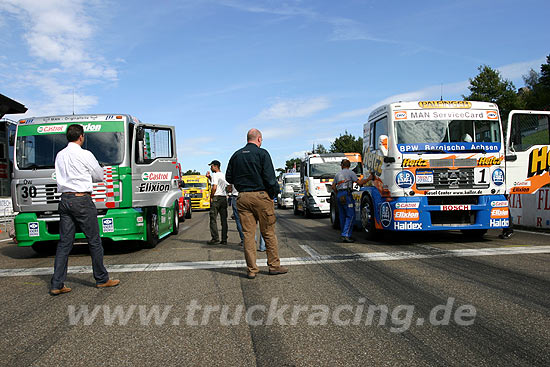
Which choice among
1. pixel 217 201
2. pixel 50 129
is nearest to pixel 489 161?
Result: pixel 217 201

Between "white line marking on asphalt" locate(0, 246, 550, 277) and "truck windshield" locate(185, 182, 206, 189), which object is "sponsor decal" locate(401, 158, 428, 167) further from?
"truck windshield" locate(185, 182, 206, 189)

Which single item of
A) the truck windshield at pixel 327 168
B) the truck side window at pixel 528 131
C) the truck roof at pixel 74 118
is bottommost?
the truck windshield at pixel 327 168

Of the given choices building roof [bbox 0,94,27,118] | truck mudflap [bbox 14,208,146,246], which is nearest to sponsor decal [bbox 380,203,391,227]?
truck mudflap [bbox 14,208,146,246]

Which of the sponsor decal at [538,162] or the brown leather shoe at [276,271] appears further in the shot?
the sponsor decal at [538,162]

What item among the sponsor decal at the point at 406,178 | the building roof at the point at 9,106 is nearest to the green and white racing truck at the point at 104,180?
the sponsor decal at the point at 406,178

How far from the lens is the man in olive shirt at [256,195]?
5805mm

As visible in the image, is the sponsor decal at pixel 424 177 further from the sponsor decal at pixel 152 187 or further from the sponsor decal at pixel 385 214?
the sponsor decal at pixel 152 187

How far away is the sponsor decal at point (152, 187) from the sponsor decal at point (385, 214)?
4.62 metres

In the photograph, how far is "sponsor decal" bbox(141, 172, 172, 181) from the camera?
29.2ft

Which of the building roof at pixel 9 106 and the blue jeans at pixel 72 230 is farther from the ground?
the building roof at pixel 9 106

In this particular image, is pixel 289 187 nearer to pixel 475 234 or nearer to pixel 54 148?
pixel 475 234

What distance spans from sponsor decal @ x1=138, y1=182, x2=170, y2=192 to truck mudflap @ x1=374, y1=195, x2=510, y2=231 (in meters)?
4.67

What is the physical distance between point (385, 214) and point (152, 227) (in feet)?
15.4

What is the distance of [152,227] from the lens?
359 inches
